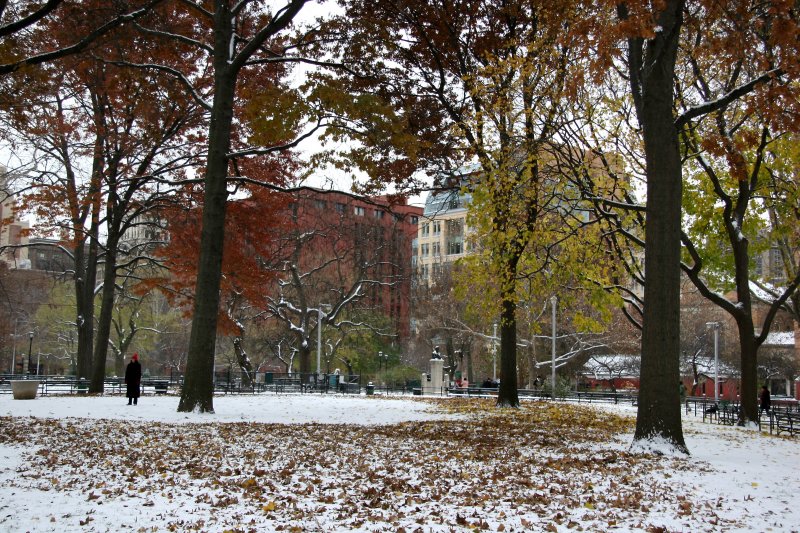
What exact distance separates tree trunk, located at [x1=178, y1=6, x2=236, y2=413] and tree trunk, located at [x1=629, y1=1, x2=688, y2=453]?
30.4ft

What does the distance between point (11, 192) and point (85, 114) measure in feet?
13.1

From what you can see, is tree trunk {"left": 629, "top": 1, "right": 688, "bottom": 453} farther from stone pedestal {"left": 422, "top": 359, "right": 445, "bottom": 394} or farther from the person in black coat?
stone pedestal {"left": 422, "top": 359, "right": 445, "bottom": 394}

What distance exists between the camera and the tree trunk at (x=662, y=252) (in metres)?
11.5

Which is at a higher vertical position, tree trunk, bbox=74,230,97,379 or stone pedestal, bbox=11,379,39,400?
tree trunk, bbox=74,230,97,379

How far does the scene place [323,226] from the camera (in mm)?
44562

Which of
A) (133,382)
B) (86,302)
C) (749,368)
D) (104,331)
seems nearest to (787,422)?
(749,368)

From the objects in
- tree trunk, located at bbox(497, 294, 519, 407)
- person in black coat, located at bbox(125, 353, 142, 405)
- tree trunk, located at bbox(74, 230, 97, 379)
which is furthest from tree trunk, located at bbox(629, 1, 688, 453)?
tree trunk, located at bbox(74, 230, 97, 379)

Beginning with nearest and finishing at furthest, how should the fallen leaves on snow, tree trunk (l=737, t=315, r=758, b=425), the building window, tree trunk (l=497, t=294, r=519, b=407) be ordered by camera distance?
Answer: 1. the fallen leaves on snow
2. tree trunk (l=737, t=315, r=758, b=425)
3. tree trunk (l=497, t=294, r=519, b=407)
4. the building window

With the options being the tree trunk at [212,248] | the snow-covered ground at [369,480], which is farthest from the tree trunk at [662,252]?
the tree trunk at [212,248]

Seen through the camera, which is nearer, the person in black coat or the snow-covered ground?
the snow-covered ground

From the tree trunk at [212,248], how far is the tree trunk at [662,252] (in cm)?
927

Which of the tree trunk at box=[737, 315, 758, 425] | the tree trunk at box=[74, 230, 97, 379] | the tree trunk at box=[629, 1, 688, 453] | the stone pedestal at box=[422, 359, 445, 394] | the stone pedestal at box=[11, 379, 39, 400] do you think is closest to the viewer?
the tree trunk at box=[629, 1, 688, 453]

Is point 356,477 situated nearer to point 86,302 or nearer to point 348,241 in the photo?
point 86,302

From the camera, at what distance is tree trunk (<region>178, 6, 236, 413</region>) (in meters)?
16.2
